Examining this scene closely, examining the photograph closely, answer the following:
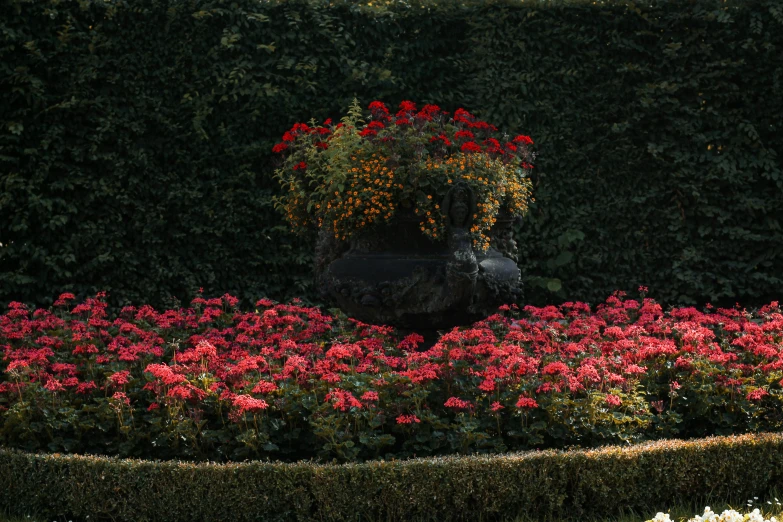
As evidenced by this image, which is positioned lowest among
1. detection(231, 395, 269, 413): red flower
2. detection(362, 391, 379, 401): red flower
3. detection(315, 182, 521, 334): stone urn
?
detection(231, 395, 269, 413): red flower

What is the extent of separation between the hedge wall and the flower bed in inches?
87.2

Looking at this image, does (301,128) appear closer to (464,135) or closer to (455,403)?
(464,135)

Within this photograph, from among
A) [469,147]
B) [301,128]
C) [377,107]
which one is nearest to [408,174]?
[469,147]

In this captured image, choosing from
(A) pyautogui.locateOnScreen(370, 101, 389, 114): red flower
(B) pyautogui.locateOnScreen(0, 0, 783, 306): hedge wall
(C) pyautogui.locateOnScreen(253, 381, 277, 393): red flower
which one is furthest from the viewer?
(B) pyautogui.locateOnScreen(0, 0, 783, 306): hedge wall

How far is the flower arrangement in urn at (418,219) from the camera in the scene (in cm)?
568

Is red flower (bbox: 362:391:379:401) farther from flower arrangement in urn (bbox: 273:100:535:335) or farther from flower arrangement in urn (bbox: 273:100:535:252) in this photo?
flower arrangement in urn (bbox: 273:100:535:252)

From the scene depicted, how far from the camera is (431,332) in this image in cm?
637

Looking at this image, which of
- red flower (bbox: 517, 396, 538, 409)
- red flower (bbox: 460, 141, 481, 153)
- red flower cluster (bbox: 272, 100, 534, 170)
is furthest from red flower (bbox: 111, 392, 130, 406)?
red flower (bbox: 460, 141, 481, 153)

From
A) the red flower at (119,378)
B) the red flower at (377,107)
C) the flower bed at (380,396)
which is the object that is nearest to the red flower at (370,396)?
the flower bed at (380,396)

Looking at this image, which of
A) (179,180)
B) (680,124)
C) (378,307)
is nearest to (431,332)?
(378,307)

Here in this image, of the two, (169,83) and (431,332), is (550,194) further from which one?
(169,83)

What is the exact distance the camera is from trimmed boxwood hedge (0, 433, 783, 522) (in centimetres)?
415

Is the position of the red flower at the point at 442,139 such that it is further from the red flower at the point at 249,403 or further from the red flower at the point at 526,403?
the red flower at the point at 249,403

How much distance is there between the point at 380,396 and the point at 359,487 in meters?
0.82
